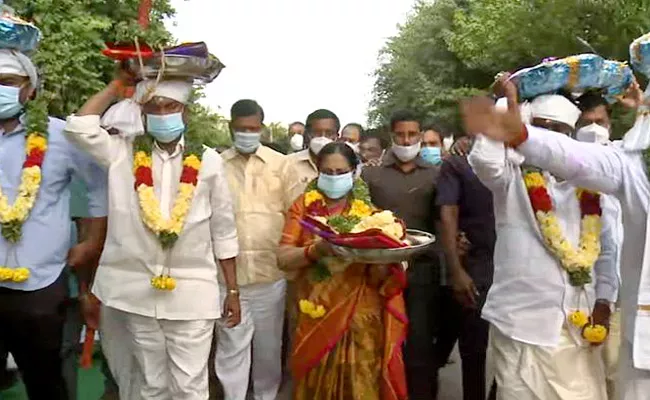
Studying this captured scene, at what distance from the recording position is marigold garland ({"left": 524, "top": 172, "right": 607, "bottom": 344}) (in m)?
4.24

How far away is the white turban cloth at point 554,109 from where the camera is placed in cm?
425

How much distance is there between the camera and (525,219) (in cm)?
436

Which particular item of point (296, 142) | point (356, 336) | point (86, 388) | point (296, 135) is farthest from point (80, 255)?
point (296, 135)

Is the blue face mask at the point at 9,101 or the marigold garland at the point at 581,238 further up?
the blue face mask at the point at 9,101

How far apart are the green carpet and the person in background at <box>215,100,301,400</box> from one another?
88 cm

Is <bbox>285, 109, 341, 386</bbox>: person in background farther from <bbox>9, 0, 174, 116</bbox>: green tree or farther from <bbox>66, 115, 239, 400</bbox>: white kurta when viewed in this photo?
<bbox>9, 0, 174, 116</bbox>: green tree

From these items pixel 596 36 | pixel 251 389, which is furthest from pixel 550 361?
pixel 596 36

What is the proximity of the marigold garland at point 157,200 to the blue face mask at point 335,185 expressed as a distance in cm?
97

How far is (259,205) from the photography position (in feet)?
19.9

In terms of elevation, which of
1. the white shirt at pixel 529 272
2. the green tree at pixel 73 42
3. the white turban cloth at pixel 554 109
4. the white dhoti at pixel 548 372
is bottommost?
the white dhoti at pixel 548 372

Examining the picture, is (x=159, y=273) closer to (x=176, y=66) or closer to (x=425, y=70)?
(x=176, y=66)

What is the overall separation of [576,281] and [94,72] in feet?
37.8

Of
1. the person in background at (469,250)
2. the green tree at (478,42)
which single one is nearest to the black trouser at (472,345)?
the person in background at (469,250)

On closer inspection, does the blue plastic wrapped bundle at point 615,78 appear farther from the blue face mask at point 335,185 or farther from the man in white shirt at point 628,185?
the blue face mask at point 335,185
